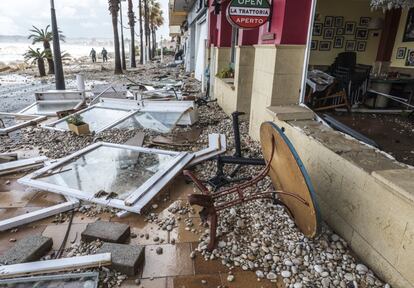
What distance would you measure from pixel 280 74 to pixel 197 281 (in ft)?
10.8

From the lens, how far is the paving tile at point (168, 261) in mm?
2475

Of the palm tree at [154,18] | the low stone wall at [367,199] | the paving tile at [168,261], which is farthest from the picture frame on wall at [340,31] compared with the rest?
the palm tree at [154,18]

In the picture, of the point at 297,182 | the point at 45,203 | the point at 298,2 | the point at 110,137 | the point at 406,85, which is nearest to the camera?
the point at 297,182

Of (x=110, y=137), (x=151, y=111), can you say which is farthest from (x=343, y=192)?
(x=151, y=111)

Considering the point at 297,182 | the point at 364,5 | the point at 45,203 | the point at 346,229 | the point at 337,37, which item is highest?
the point at 364,5

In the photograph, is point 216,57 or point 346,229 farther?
point 216,57

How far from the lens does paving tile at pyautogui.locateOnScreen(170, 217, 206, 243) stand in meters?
2.92

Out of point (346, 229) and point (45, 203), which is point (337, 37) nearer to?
point (346, 229)

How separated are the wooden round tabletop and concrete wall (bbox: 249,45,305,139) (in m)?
1.68

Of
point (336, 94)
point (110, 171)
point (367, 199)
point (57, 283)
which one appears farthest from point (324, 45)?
point (57, 283)

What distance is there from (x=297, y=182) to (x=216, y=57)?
23.5ft

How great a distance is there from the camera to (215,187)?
381 centimetres

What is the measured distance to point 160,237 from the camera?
2.95 meters

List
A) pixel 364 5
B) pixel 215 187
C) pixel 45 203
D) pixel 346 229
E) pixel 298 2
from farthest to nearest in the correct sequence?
1. pixel 364 5
2. pixel 298 2
3. pixel 215 187
4. pixel 45 203
5. pixel 346 229
